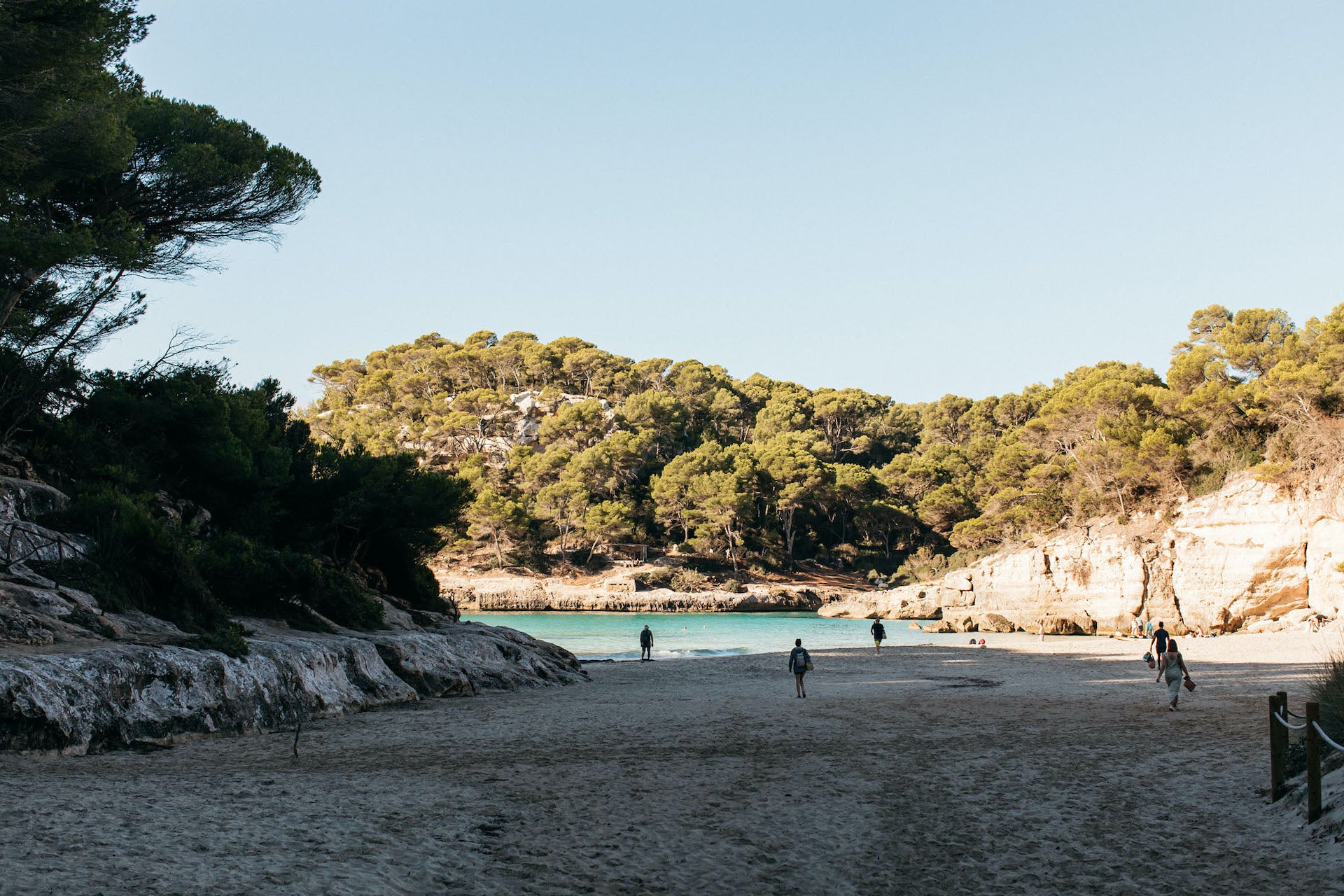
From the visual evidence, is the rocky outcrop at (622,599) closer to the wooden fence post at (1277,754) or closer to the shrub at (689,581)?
the shrub at (689,581)

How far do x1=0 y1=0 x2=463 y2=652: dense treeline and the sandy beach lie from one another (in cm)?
459

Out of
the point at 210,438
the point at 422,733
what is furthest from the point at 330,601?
the point at 422,733

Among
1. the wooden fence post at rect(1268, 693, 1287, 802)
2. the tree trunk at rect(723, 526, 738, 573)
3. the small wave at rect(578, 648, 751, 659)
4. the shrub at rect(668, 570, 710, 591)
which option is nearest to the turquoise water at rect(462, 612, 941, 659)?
the small wave at rect(578, 648, 751, 659)

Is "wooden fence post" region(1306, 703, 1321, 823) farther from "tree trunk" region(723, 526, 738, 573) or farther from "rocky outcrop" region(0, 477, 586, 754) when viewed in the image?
"tree trunk" region(723, 526, 738, 573)

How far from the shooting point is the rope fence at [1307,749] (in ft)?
20.2

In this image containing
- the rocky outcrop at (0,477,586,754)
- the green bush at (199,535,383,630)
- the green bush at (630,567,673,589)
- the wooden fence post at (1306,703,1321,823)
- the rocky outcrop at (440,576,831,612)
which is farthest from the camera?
the green bush at (630,567,673,589)

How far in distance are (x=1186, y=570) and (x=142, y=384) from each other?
35.4 metres

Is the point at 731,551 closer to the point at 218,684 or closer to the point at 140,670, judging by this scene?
the point at 218,684

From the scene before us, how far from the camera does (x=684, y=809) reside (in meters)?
7.34

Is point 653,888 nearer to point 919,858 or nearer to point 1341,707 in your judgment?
point 919,858

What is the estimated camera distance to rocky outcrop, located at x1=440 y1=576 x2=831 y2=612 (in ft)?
214

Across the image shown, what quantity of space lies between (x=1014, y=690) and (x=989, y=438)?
56875mm

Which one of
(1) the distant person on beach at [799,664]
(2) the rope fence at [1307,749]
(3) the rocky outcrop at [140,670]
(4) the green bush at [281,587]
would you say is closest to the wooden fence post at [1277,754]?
(2) the rope fence at [1307,749]

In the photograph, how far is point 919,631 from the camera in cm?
4447
